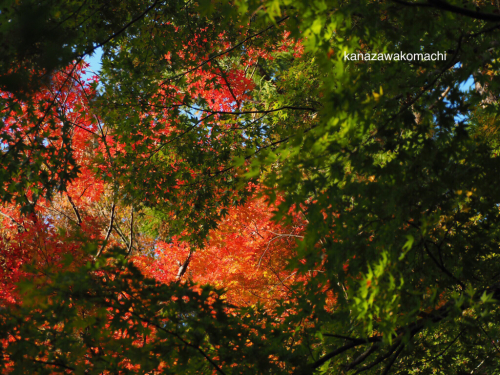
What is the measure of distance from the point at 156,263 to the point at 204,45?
27.6 feet

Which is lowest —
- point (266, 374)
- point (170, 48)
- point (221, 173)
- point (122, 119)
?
point (266, 374)

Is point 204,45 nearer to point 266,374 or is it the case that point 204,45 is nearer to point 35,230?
point 35,230

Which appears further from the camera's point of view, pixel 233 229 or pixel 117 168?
pixel 233 229

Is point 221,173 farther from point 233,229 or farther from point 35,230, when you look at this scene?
point 233,229

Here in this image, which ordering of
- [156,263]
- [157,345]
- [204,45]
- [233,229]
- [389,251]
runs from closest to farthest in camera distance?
[389,251], [157,345], [204,45], [233,229], [156,263]

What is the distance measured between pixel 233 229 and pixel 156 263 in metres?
3.59

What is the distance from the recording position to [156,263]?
43.4ft

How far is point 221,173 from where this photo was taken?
6.82 metres

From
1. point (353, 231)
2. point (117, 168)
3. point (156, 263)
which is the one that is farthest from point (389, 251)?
point (156, 263)

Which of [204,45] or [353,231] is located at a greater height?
[204,45]

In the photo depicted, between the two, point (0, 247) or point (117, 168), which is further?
point (0, 247)

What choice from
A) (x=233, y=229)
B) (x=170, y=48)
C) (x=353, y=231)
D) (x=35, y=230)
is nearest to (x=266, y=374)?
(x=353, y=231)

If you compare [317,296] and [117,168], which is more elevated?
[117,168]

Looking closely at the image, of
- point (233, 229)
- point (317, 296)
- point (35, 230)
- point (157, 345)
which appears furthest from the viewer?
point (233, 229)
